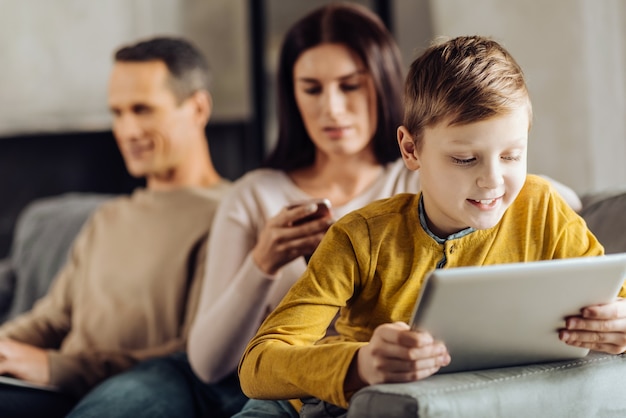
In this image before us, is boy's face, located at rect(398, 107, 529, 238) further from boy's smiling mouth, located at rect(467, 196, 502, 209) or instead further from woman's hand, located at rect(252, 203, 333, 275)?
woman's hand, located at rect(252, 203, 333, 275)

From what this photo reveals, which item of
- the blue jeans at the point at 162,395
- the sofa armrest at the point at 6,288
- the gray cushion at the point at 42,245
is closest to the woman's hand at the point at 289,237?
the blue jeans at the point at 162,395

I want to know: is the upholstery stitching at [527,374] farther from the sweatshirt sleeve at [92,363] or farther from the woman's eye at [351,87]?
the sweatshirt sleeve at [92,363]

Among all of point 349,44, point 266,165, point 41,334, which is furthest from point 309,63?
point 41,334

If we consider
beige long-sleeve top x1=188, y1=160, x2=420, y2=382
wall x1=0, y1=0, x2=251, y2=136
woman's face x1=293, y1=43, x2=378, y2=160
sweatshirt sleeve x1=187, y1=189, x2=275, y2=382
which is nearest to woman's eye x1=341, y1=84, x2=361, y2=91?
woman's face x1=293, y1=43, x2=378, y2=160

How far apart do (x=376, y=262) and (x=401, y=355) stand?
206 mm

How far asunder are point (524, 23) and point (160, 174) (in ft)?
3.25

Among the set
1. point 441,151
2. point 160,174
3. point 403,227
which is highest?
point 441,151

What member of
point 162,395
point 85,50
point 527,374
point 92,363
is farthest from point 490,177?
point 85,50

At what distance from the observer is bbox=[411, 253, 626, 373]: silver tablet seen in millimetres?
1003

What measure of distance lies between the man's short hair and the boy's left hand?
1.33 metres

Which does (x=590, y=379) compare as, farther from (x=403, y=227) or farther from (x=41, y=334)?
(x=41, y=334)

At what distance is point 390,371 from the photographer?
3.44 ft

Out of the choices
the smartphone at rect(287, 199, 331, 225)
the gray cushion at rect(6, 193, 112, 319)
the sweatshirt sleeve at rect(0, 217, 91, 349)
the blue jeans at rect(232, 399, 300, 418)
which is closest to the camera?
the blue jeans at rect(232, 399, 300, 418)

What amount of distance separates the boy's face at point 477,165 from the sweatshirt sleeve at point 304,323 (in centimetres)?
14
